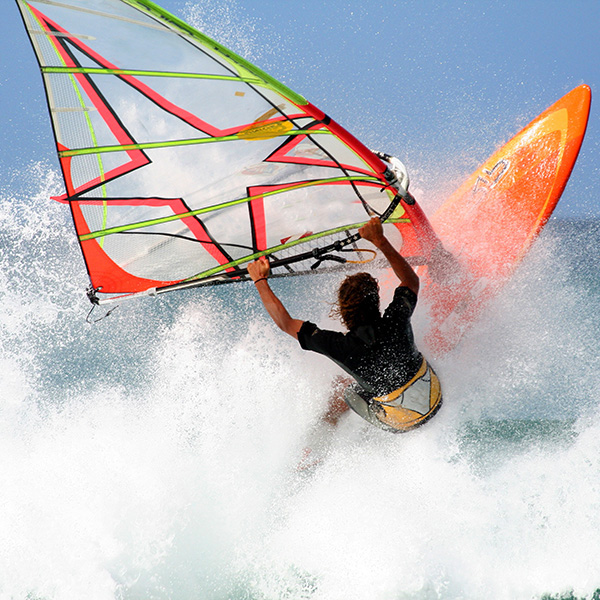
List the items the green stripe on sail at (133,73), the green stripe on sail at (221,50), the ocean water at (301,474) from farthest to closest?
the ocean water at (301,474)
the green stripe on sail at (133,73)
the green stripe on sail at (221,50)

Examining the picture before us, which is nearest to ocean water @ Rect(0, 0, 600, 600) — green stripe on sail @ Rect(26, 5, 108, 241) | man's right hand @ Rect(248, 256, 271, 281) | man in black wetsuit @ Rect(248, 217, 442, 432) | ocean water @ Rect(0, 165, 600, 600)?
A: ocean water @ Rect(0, 165, 600, 600)

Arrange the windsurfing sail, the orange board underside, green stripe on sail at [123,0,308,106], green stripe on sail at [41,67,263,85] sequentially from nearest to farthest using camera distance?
green stripe on sail at [123,0,308,106] → the windsurfing sail → green stripe on sail at [41,67,263,85] → the orange board underside

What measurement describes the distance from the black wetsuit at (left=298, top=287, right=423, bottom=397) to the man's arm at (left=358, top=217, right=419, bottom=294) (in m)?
0.07

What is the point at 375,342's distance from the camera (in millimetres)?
2682

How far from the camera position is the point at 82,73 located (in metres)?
2.58

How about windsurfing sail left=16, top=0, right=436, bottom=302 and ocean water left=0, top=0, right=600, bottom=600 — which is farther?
ocean water left=0, top=0, right=600, bottom=600

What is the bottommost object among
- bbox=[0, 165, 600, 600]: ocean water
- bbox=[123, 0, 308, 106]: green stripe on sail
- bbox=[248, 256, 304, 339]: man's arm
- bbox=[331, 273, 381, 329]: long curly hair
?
bbox=[0, 165, 600, 600]: ocean water

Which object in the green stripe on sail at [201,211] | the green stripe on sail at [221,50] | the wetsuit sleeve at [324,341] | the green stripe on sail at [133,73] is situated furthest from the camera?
the green stripe on sail at [201,211]

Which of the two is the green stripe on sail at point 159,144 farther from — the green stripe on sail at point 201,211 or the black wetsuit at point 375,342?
the black wetsuit at point 375,342

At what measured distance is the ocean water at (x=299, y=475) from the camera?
10.6ft

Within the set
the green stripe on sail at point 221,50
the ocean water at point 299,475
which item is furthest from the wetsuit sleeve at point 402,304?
the ocean water at point 299,475

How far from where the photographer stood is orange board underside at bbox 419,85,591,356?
3.87 m

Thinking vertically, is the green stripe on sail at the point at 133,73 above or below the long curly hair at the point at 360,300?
above

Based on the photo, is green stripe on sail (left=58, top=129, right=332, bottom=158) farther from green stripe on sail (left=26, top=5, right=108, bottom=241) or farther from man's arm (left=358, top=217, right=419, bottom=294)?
man's arm (left=358, top=217, right=419, bottom=294)
